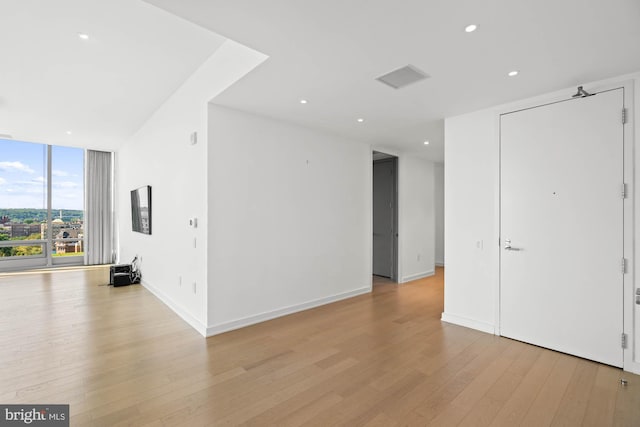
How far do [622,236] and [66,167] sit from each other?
10.7 m

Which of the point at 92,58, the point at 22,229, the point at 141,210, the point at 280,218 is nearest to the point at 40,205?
the point at 22,229

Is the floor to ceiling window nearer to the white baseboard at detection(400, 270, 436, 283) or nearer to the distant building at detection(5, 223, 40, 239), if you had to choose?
the distant building at detection(5, 223, 40, 239)

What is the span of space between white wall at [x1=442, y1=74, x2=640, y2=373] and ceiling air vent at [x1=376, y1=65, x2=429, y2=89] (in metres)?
1.31

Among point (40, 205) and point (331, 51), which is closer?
point (331, 51)

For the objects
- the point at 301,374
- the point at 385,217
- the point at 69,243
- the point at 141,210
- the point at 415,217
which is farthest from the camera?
the point at 69,243

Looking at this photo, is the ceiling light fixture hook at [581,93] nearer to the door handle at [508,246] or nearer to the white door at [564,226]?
the white door at [564,226]

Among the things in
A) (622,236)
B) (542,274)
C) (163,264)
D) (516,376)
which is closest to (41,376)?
(163,264)

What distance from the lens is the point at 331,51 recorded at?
2.33 metres

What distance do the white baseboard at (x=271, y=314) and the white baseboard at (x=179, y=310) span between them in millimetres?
155

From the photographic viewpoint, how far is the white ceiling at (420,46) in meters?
1.84

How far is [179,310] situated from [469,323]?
12.5 ft

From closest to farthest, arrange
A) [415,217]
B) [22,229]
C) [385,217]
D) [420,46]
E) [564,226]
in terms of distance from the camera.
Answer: [420,46] → [564,226] → [415,217] → [385,217] → [22,229]

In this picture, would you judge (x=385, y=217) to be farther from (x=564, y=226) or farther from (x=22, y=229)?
(x=22, y=229)

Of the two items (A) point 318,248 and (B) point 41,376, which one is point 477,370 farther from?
(B) point 41,376
